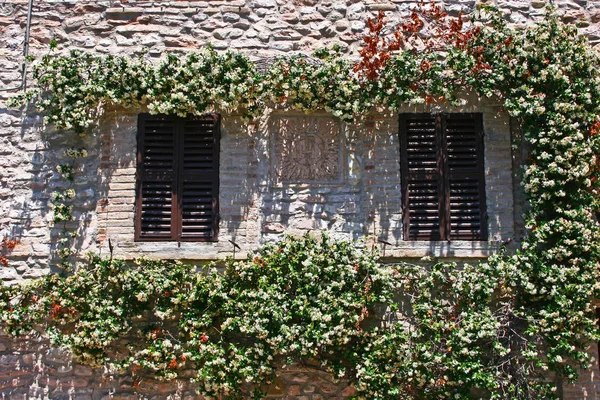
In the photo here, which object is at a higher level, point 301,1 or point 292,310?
point 301,1

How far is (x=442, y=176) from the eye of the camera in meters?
8.16

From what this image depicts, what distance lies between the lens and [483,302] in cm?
765

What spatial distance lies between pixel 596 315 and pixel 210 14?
5033 mm

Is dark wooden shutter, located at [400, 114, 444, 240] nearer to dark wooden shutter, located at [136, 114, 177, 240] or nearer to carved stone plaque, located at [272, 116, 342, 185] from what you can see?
carved stone plaque, located at [272, 116, 342, 185]

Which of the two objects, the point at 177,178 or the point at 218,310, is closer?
the point at 218,310

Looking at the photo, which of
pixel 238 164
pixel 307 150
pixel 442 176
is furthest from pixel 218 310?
pixel 442 176

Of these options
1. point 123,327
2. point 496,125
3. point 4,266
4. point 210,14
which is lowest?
point 123,327

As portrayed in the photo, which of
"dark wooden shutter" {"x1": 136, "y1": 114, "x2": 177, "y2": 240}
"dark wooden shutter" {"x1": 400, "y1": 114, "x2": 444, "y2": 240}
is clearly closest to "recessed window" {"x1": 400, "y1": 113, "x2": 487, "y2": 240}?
"dark wooden shutter" {"x1": 400, "y1": 114, "x2": 444, "y2": 240}

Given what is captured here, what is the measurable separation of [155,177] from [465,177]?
10.3 feet

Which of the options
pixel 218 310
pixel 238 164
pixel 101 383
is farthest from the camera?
pixel 238 164

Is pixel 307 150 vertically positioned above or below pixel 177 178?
above

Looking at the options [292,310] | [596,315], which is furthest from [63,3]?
[596,315]

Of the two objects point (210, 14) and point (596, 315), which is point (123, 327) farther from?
point (596, 315)

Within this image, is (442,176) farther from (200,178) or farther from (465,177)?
(200,178)
